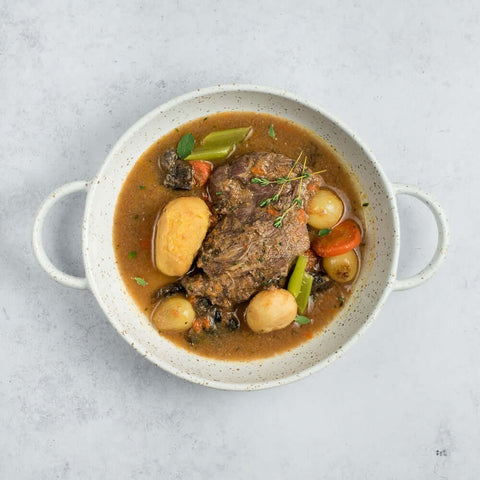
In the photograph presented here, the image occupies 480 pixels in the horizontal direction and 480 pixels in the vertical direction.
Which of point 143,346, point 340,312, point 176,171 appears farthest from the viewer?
point 340,312

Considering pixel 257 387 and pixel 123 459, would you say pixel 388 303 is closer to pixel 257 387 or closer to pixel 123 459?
pixel 257 387

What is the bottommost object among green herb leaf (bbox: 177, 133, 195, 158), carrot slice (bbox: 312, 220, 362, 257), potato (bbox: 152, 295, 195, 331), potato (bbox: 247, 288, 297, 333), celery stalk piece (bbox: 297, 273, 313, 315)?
potato (bbox: 152, 295, 195, 331)

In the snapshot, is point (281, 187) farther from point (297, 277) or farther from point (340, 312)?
point (340, 312)

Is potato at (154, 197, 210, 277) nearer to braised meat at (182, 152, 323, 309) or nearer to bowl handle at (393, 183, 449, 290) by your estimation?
braised meat at (182, 152, 323, 309)

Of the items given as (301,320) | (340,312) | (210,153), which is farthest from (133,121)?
(340,312)

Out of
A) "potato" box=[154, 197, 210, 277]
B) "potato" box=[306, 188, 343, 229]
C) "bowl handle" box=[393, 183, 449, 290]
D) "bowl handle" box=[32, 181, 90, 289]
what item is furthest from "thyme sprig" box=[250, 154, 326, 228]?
"bowl handle" box=[32, 181, 90, 289]

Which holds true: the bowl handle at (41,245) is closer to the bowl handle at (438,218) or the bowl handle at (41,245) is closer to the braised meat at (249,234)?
the braised meat at (249,234)
